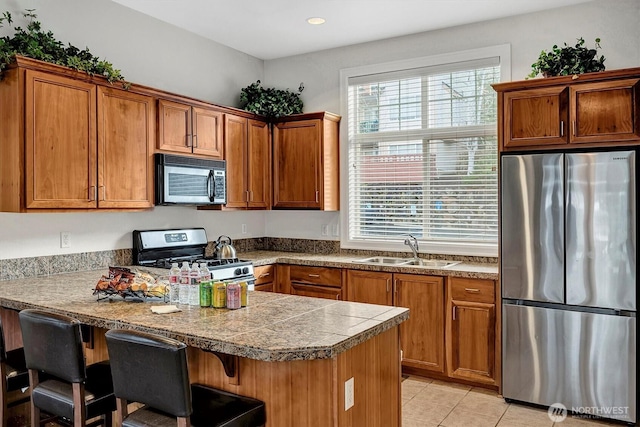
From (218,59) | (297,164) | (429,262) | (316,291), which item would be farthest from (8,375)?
(218,59)

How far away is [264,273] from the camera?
449 centimetres

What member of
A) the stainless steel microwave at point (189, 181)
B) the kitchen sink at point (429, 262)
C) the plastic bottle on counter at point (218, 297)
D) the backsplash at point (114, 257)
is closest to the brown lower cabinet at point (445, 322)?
the kitchen sink at point (429, 262)

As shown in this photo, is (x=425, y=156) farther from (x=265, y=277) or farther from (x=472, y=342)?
(x=265, y=277)

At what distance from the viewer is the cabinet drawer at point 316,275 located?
4.35m

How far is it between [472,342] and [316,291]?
4.46ft

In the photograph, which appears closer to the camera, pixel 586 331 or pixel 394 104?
pixel 586 331

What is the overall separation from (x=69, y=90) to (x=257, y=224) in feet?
8.35

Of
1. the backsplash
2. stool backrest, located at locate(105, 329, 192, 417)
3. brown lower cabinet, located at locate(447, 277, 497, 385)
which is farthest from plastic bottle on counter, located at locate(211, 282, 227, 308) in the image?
brown lower cabinet, located at locate(447, 277, 497, 385)

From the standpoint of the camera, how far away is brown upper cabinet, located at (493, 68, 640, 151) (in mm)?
3174

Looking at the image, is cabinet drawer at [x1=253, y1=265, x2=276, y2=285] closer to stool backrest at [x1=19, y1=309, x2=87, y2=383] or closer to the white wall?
→ the white wall

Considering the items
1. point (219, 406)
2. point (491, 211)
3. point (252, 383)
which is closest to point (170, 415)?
point (219, 406)

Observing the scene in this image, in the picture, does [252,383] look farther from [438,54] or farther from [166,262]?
[438,54]

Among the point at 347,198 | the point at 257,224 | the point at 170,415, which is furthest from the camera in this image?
the point at 257,224

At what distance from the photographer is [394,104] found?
15.4ft
